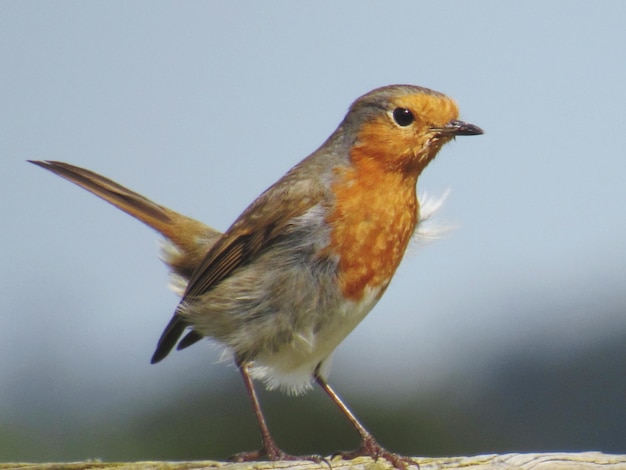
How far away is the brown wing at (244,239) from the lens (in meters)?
6.84

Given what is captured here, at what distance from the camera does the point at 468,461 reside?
17.4 feet

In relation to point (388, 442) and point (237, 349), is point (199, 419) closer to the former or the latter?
point (388, 442)

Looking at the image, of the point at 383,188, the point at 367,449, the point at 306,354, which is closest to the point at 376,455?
the point at 367,449

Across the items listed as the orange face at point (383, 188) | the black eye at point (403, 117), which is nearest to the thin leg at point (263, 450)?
the orange face at point (383, 188)

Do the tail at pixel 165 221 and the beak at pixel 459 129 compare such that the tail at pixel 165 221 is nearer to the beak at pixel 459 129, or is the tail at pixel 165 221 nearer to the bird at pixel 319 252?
the bird at pixel 319 252

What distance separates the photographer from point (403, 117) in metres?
6.88

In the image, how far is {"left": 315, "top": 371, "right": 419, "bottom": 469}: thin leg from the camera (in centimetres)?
584

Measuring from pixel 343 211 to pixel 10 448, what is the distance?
601 cm

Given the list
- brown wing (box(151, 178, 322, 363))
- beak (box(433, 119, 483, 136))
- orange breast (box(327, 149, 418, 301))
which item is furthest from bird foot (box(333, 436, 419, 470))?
beak (box(433, 119, 483, 136))

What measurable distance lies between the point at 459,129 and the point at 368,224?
2.46ft

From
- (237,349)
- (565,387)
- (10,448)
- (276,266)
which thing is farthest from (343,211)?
(565,387)

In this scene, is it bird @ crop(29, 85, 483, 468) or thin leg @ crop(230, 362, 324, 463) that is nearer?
thin leg @ crop(230, 362, 324, 463)

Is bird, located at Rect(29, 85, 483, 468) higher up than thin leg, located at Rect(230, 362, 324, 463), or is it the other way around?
bird, located at Rect(29, 85, 483, 468)

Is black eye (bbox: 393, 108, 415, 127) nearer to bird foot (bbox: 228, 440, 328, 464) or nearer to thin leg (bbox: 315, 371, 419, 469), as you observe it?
thin leg (bbox: 315, 371, 419, 469)
